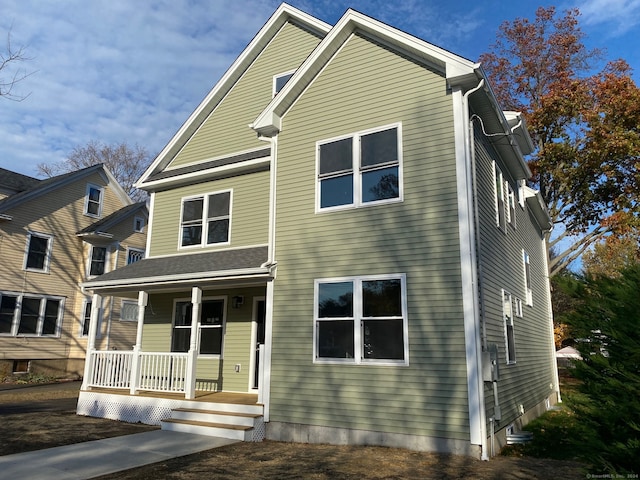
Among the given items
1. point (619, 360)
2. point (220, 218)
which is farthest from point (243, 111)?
point (619, 360)

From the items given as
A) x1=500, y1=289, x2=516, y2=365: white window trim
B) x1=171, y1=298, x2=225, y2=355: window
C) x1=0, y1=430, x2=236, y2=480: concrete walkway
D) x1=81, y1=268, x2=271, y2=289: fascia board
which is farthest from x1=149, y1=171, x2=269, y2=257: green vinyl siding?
x1=500, y1=289, x2=516, y2=365: white window trim

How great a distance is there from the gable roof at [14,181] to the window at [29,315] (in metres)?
5.11

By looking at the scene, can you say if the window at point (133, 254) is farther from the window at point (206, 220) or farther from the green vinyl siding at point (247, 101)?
the window at point (206, 220)

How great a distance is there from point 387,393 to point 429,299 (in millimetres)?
1757

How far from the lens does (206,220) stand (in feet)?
41.6

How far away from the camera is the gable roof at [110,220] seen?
22516 millimetres

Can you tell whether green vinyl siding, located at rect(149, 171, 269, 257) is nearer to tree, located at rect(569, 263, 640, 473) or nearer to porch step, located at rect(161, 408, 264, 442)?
porch step, located at rect(161, 408, 264, 442)

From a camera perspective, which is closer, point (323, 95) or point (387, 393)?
point (387, 393)

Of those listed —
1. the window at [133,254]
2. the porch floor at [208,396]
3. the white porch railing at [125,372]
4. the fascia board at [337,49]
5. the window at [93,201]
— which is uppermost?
the window at [93,201]

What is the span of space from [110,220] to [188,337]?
1347 centimetres

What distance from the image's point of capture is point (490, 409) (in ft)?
25.1

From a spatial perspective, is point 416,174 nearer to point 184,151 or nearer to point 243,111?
point 243,111

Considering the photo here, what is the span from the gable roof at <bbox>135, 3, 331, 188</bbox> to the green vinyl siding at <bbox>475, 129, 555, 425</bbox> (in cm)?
685

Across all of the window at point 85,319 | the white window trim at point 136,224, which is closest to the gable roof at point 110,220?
the white window trim at point 136,224
